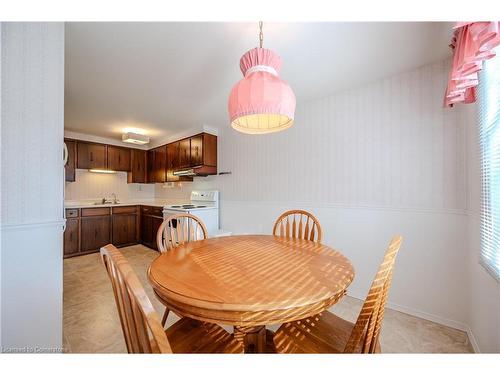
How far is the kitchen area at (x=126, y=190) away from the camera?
11.7ft

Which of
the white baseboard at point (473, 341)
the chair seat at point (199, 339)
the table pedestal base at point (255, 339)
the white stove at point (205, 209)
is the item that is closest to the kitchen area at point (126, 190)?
the white stove at point (205, 209)

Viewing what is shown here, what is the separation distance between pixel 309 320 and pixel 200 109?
2744 millimetres

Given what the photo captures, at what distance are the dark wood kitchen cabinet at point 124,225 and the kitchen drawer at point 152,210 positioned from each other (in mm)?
232

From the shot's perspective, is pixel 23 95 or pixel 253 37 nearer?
pixel 23 95

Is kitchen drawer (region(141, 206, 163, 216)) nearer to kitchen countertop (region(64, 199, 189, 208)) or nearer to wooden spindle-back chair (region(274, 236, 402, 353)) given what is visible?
kitchen countertop (region(64, 199, 189, 208))

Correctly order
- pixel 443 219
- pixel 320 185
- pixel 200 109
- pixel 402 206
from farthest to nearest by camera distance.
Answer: pixel 200 109 < pixel 320 185 < pixel 402 206 < pixel 443 219

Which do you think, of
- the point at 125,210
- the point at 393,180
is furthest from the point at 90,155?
the point at 393,180

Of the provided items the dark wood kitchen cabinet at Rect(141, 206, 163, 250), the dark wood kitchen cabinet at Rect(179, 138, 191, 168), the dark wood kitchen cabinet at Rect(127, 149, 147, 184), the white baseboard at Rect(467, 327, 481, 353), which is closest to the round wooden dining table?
the white baseboard at Rect(467, 327, 481, 353)

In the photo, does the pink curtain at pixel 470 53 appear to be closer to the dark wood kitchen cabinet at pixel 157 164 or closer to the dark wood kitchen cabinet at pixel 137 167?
the dark wood kitchen cabinet at pixel 157 164

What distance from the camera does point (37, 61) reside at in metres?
1.16

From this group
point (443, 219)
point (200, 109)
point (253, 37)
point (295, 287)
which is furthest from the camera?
point (200, 109)

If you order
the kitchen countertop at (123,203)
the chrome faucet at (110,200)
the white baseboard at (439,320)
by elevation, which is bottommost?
the white baseboard at (439,320)
